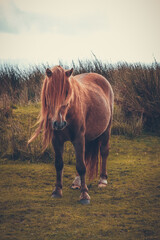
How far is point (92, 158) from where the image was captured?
14.6 feet

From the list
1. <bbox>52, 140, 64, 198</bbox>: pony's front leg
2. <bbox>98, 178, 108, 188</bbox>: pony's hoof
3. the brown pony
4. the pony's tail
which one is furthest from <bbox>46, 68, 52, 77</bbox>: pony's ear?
<bbox>98, 178, 108, 188</bbox>: pony's hoof

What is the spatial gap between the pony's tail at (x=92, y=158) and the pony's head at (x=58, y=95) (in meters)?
1.39

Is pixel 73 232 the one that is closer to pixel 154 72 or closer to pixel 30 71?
pixel 154 72

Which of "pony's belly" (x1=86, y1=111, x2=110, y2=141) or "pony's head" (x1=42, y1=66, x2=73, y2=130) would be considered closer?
"pony's head" (x1=42, y1=66, x2=73, y2=130)

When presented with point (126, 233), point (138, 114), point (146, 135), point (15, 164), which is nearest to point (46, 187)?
point (15, 164)

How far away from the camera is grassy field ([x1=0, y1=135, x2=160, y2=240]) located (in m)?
2.83

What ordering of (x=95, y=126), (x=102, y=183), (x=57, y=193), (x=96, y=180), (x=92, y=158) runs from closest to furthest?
(x=57, y=193), (x=95, y=126), (x=102, y=183), (x=92, y=158), (x=96, y=180)

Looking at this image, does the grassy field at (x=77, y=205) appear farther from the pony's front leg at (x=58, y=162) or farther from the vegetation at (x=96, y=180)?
the pony's front leg at (x=58, y=162)

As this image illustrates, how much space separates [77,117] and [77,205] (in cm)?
→ 105

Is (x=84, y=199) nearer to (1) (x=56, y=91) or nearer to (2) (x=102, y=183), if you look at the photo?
(2) (x=102, y=183)

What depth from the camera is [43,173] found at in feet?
15.7

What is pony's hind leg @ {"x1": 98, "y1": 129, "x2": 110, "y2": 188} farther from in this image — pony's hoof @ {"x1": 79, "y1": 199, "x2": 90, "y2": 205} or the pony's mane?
the pony's mane

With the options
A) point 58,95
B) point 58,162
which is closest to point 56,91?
point 58,95

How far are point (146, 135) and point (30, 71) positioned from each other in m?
6.36
